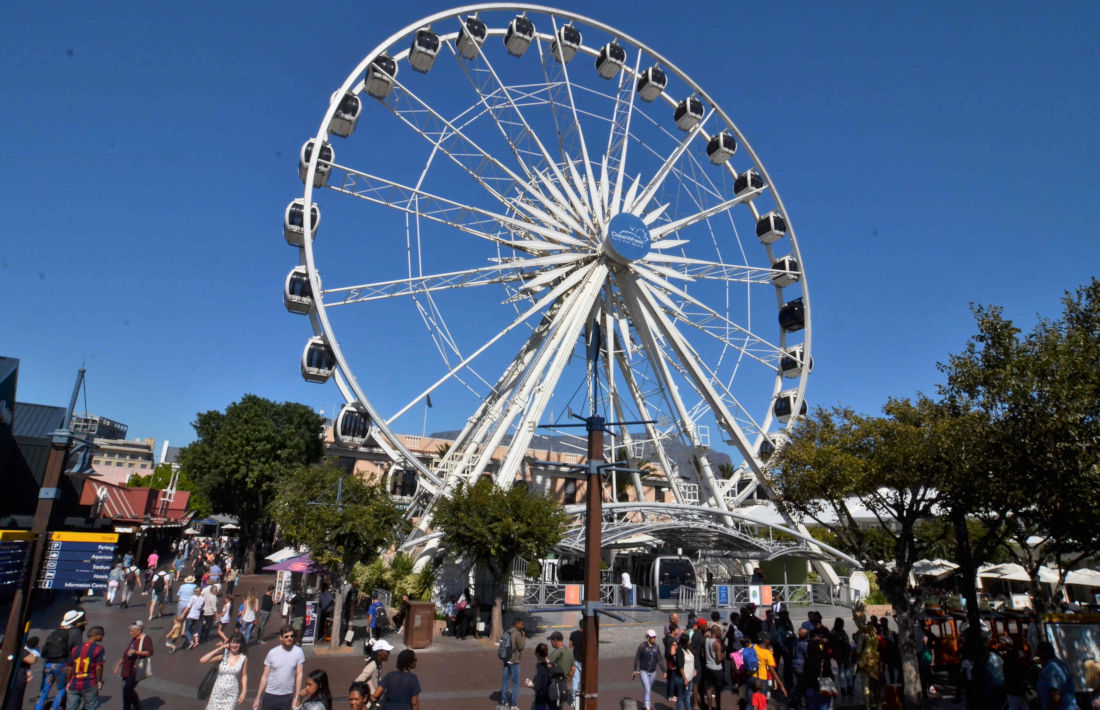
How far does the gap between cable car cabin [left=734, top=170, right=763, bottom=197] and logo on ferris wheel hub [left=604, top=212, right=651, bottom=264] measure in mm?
7806

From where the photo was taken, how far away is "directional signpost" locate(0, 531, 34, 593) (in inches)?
325

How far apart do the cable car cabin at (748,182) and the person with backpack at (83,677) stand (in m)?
30.5

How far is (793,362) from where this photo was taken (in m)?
32.4

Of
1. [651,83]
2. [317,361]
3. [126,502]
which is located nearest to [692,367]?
[651,83]

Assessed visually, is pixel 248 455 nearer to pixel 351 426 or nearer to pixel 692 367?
pixel 351 426

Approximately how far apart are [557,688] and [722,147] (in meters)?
27.7

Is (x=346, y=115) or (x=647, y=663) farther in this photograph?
(x=346, y=115)

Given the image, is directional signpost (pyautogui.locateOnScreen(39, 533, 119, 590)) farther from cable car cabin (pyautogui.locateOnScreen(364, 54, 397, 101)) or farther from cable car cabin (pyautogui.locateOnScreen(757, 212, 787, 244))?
cable car cabin (pyautogui.locateOnScreen(757, 212, 787, 244))

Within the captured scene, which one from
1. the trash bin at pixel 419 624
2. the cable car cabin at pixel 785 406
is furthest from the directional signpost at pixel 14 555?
the cable car cabin at pixel 785 406

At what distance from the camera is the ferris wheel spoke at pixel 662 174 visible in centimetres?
2973

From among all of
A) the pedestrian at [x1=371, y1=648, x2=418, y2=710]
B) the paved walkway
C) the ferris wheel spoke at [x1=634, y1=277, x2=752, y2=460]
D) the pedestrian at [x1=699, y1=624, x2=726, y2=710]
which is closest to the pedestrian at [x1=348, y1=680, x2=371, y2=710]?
the pedestrian at [x1=371, y1=648, x2=418, y2=710]

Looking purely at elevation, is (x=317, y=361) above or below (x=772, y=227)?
below

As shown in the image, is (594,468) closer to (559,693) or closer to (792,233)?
(559,693)

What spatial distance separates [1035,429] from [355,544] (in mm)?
16186
